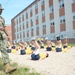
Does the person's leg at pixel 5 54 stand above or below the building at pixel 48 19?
below

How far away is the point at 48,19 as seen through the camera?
5022 cm

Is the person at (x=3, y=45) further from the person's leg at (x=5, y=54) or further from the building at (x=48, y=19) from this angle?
the building at (x=48, y=19)

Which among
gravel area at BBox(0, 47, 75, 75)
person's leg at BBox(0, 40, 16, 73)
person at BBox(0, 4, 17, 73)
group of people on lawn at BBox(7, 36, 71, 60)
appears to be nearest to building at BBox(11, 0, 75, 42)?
group of people on lawn at BBox(7, 36, 71, 60)

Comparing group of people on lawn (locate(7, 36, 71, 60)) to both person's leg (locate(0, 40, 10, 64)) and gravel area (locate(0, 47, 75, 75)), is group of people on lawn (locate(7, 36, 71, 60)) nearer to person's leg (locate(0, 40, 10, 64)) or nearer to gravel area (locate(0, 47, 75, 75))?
gravel area (locate(0, 47, 75, 75))

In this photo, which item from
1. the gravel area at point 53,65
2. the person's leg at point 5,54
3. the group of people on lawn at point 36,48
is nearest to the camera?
the person's leg at point 5,54

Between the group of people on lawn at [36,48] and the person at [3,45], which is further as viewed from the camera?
the group of people on lawn at [36,48]

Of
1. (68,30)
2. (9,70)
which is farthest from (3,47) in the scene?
(68,30)

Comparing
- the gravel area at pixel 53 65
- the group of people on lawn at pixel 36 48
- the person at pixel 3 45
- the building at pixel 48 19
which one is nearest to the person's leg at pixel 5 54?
the person at pixel 3 45

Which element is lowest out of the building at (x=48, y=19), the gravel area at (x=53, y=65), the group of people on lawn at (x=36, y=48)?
the gravel area at (x=53, y=65)

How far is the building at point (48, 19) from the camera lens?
41181mm

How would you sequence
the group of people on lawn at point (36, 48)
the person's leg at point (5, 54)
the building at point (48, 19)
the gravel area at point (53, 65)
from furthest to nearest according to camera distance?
the building at point (48, 19) → the group of people on lawn at point (36, 48) → the gravel area at point (53, 65) → the person's leg at point (5, 54)

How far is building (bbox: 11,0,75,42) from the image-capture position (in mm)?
41181

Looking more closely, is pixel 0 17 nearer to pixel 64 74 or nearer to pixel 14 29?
pixel 64 74

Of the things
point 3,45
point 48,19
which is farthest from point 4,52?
point 48,19
